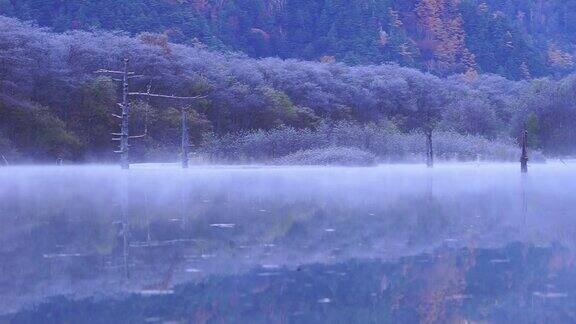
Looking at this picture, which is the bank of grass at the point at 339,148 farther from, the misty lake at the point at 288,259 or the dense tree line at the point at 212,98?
the misty lake at the point at 288,259

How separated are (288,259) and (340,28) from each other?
180ft

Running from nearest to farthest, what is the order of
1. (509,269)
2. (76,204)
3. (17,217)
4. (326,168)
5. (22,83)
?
(509,269)
(17,217)
(76,204)
(326,168)
(22,83)

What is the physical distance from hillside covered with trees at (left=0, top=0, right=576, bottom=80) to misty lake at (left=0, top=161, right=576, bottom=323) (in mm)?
38643

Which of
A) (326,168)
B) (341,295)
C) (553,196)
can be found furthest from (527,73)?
(341,295)

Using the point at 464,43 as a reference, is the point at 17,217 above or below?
below

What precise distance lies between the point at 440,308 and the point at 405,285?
89 cm

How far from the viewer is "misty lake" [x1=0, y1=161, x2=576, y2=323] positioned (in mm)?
6754

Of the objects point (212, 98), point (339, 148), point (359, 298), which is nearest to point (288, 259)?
point (359, 298)

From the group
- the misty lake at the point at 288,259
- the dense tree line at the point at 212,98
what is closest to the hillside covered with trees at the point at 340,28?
the dense tree line at the point at 212,98

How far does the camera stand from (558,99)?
4609 centimetres

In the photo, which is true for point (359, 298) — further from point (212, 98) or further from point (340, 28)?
point (340, 28)

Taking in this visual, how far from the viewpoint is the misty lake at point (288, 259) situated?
6754 mm

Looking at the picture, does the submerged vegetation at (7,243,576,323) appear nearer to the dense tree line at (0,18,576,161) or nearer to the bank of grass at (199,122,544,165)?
the bank of grass at (199,122,544,165)

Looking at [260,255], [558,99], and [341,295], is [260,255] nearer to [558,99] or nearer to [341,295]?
[341,295]
